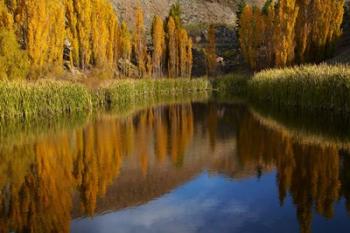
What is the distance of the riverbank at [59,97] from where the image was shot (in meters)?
26.4

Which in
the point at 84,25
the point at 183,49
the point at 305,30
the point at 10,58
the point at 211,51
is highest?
the point at 84,25

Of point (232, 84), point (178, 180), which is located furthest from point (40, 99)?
point (232, 84)

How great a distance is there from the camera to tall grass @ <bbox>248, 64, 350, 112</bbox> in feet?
77.5

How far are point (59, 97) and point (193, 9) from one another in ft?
241

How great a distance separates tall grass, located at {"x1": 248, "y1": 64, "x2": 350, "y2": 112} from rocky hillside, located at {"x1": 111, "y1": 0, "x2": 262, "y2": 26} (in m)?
54.0

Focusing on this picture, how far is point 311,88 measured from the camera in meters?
26.6

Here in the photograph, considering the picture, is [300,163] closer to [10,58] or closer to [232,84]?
[10,58]

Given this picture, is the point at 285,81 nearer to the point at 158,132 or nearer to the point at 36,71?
the point at 158,132

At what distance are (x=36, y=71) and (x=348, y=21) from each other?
4388cm

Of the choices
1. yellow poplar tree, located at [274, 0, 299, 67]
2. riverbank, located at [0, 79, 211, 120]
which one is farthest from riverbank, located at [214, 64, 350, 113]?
riverbank, located at [0, 79, 211, 120]

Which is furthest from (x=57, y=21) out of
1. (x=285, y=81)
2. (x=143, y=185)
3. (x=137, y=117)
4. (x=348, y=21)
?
(x=348, y=21)

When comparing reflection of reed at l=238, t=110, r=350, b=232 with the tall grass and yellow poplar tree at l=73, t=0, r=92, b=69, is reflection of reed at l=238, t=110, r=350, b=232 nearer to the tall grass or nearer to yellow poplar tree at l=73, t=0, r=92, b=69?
the tall grass

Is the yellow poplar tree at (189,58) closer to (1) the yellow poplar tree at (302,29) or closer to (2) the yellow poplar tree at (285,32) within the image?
(2) the yellow poplar tree at (285,32)

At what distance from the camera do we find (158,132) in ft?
70.8
